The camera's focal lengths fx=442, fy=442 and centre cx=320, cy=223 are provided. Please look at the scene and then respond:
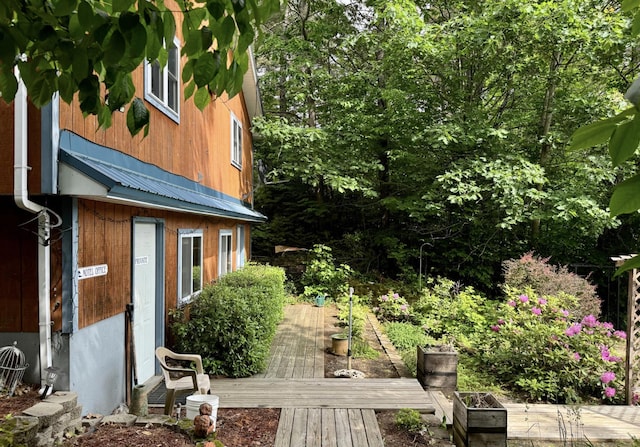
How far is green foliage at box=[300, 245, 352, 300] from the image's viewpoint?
46.6 feet

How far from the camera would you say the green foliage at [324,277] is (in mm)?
14201

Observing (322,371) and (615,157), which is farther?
(322,371)

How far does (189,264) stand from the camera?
313 inches

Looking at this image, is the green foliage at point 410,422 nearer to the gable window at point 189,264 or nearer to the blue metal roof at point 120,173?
the blue metal roof at point 120,173

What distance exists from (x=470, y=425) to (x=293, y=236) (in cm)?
1430

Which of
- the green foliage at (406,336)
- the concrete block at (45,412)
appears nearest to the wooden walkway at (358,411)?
the concrete block at (45,412)

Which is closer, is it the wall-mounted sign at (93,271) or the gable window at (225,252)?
the wall-mounted sign at (93,271)

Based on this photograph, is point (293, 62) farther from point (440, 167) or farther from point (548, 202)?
point (548, 202)

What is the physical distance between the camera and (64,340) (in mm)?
3918

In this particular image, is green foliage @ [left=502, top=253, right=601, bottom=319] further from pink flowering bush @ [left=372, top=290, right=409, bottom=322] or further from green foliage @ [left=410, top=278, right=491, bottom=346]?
pink flowering bush @ [left=372, top=290, right=409, bottom=322]

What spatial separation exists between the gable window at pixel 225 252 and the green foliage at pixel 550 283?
6.51m

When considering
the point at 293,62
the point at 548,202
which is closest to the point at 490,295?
the point at 548,202

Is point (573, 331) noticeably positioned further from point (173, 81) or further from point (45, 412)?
point (173, 81)

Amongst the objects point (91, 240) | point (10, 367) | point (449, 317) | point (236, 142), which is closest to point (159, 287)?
point (91, 240)
